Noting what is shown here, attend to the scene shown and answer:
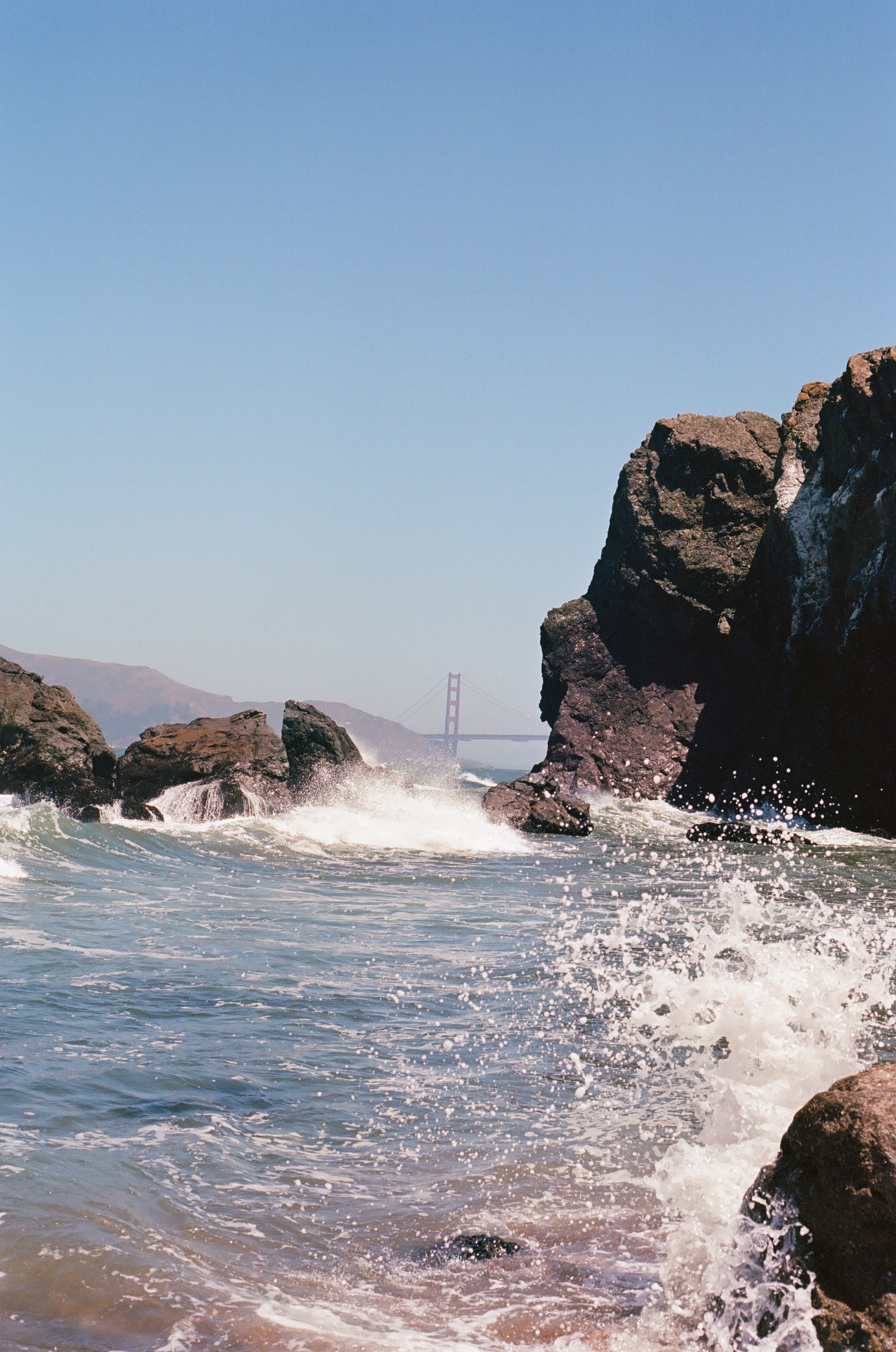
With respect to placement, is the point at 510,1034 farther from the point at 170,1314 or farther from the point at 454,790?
the point at 454,790

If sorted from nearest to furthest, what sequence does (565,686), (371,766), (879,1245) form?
(879,1245) < (371,766) < (565,686)

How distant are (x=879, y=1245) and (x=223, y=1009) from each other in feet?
18.5

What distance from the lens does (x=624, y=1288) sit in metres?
4.00

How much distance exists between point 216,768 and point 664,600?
2044cm

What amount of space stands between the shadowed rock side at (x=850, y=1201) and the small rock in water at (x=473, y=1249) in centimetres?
128

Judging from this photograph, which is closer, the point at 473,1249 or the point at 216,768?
the point at 473,1249

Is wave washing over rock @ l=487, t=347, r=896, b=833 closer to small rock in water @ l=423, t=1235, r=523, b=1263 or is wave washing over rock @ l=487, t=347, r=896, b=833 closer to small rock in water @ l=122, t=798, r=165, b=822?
small rock in water @ l=122, t=798, r=165, b=822

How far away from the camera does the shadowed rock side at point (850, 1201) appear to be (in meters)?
3.05

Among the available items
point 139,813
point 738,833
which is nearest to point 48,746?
point 139,813

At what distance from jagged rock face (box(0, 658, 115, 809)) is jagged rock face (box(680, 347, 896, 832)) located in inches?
729

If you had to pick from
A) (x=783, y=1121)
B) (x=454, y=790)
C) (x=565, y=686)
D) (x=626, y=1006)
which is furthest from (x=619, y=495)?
(x=783, y=1121)

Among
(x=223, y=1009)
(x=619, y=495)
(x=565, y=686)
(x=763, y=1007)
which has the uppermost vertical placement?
(x=619, y=495)

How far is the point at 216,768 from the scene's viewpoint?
26266 millimetres

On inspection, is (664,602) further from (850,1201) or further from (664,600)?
(850,1201)
